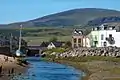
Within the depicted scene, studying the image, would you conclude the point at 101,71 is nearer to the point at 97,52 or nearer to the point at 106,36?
the point at 97,52

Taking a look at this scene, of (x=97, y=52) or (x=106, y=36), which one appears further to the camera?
(x=106, y=36)

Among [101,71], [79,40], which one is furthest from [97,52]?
[101,71]

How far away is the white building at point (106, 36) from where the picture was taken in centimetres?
12606

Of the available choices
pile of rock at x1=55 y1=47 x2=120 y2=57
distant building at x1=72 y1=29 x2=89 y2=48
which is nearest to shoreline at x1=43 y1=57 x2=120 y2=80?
pile of rock at x1=55 y1=47 x2=120 y2=57

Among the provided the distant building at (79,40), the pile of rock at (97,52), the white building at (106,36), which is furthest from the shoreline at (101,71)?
the distant building at (79,40)

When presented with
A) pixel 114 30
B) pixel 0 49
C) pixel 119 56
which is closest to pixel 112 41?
pixel 114 30

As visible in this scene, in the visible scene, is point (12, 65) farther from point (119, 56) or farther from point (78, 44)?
point (78, 44)

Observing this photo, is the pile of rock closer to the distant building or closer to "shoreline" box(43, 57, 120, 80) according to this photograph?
"shoreline" box(43, 57, 120, 80)

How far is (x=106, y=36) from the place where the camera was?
419 feet

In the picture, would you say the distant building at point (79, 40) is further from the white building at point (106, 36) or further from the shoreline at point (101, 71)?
the shoreline at point (101, 71)

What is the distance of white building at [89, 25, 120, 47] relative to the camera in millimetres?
126062

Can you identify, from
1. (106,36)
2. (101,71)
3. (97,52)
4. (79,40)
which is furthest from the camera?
(79,40)

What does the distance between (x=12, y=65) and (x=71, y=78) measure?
19.1 metres

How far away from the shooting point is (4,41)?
648 ft
